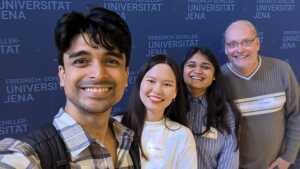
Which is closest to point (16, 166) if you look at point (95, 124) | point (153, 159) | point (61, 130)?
point (61, 130)

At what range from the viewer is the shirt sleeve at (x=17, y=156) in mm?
795

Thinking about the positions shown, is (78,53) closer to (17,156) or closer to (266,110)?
(17,156)

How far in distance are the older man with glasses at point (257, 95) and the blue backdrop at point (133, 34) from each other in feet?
0.80

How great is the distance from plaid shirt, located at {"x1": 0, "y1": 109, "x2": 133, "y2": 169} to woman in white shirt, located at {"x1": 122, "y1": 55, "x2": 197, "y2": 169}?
59cm

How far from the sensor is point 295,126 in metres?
2.41

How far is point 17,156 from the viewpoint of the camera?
81 cm

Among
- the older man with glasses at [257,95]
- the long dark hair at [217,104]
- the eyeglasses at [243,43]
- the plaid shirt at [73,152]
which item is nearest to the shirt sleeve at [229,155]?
the long dark hair at [217,104]

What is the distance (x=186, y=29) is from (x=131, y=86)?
21.9 inches

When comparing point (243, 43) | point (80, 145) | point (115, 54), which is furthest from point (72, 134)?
point (243, 43)

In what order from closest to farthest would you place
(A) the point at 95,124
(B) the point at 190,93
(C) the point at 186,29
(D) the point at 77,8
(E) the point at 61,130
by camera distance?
(E) the point at 61,130 → (A) the point at 95,124 → (D) the point at 77,8 → (B) the point at 190,93 → (C) the point at 186,29

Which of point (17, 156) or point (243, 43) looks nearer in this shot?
point (17, 156)

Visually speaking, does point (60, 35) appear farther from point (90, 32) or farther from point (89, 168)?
point (89, 168)

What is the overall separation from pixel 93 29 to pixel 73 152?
35cm

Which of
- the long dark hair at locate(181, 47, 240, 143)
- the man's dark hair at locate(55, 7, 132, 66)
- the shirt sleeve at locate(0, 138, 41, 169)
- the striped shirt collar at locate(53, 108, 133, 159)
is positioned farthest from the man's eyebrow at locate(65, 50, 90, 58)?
the long dark hair at locate(181, 47, 240, 143)
